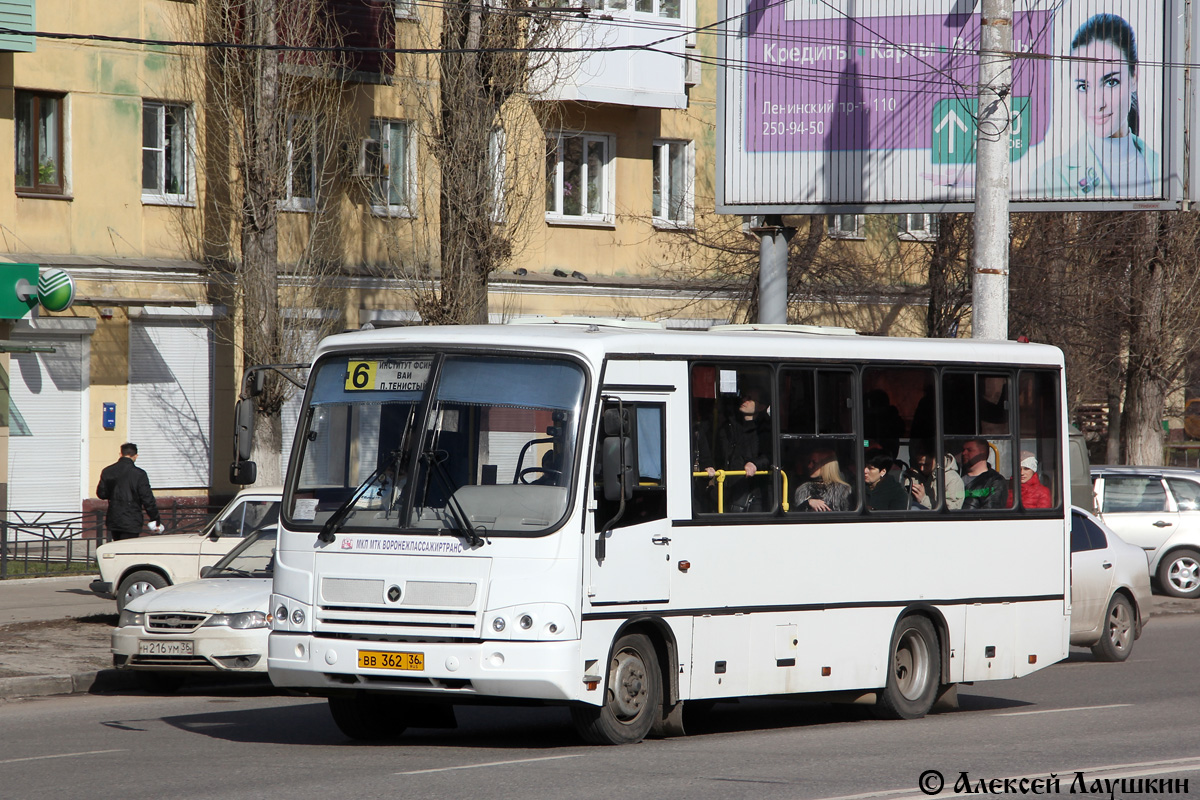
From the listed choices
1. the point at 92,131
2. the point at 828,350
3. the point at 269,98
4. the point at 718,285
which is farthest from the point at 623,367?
the point at 718,285

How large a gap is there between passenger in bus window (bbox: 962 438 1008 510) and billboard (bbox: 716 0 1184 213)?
10.1 m

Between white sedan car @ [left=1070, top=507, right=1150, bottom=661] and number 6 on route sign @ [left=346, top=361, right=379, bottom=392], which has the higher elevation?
number 6 on route sign @ [left=346, top=361, right=379, bottom=392]

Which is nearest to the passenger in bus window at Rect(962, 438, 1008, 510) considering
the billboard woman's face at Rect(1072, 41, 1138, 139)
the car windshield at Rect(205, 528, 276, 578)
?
the car windshield at Rect(205, 528, 276, 578)

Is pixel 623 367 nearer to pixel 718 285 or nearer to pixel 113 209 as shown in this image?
pixel 113 209

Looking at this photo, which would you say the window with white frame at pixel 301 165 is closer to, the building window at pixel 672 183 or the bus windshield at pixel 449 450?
the building window at pixel 672 183

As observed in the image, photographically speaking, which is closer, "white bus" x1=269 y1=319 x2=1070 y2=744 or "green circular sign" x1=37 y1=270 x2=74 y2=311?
"white bus" x1=269 y1=319 x2=1070 y2=744

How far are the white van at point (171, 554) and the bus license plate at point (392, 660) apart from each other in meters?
7.54

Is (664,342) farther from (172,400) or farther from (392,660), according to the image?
(172,400)

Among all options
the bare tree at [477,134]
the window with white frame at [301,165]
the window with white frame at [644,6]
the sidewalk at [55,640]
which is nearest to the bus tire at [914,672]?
the sidewalk at [55,640]

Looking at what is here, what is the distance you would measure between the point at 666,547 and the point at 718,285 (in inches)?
858

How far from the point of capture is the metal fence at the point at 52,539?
22891 millimetres

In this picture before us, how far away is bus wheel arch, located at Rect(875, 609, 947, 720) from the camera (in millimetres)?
12203

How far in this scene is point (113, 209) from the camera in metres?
26.4

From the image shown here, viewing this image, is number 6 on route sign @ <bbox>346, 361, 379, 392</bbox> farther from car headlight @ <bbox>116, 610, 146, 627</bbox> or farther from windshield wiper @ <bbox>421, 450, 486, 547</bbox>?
car headlight @ <bbox>116, 610, 146, 627</bbox>
